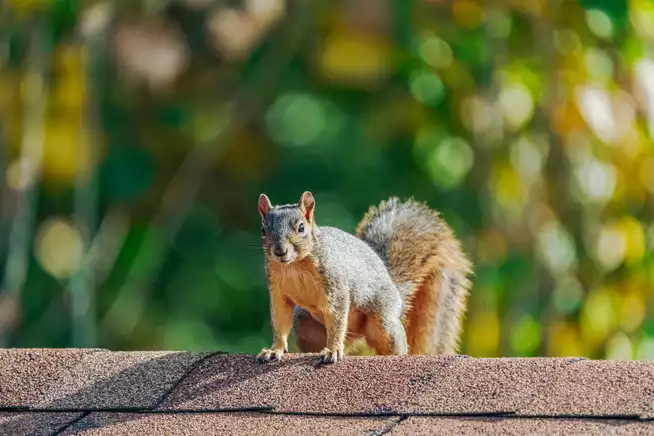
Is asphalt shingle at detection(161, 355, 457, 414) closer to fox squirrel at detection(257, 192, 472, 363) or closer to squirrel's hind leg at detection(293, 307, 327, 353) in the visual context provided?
fox squirrel at detection(257, 192, 472, 363)

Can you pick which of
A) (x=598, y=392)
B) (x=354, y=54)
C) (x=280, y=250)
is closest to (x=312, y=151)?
(x=354, y=54)

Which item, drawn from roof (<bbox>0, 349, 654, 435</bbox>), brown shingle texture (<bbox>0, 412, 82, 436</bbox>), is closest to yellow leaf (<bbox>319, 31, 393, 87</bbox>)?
roof (<bbox>0, 349, 654, 435</bbox>)

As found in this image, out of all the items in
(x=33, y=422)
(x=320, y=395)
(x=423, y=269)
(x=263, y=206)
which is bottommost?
(x=33, y=422)

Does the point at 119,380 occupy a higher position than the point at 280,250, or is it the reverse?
the point at 280,250

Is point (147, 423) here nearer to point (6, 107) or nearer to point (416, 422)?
point (416, 422)

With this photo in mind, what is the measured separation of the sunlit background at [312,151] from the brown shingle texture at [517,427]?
4406 mm

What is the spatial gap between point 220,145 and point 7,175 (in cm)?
170

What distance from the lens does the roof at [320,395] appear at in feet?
10.00

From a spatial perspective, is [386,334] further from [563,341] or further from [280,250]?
[563,341]

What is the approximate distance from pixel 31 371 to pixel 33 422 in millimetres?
320

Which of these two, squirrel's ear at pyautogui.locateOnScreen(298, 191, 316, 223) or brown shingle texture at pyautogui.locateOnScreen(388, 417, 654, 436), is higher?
squirrel's ear at pyautogui.locateOnScreen(298, 191, 316, 223)

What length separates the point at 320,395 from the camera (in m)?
3.31

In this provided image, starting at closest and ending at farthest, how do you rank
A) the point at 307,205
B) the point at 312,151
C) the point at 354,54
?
the point at 307,205
the point at 354,54
the point at 312,151

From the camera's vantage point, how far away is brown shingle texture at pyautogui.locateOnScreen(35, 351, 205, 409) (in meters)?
3.43
